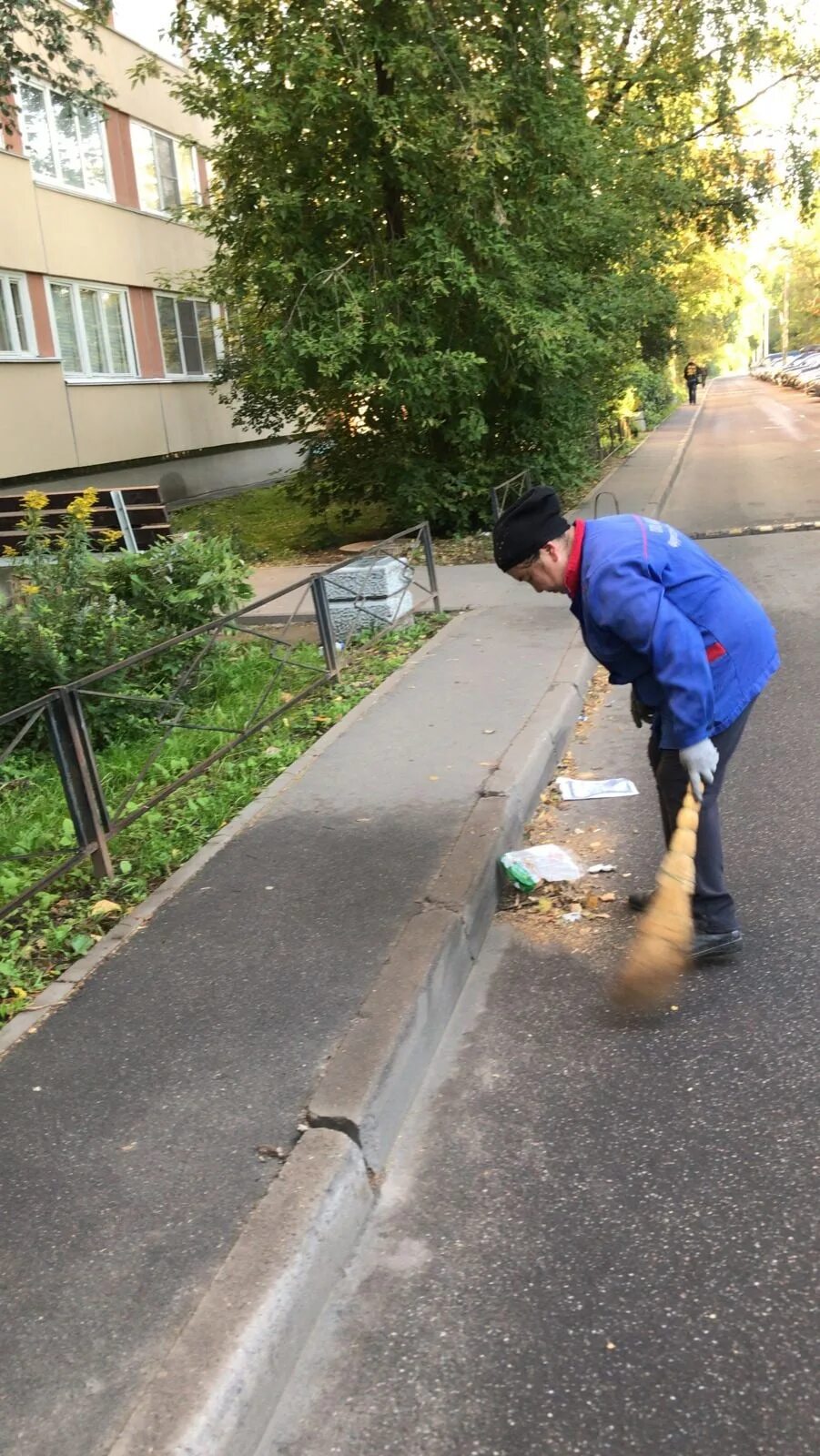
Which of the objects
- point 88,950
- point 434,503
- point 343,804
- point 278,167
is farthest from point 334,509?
point 88,950

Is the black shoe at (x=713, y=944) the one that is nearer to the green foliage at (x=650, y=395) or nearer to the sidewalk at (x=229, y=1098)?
the sidewalk at (x=229, y=1098)

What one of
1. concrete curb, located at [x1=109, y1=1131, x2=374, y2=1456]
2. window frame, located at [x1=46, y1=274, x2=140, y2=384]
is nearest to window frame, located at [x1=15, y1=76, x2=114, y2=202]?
window frame, located at [x1=46, y1=274, x2=140, y2=384]

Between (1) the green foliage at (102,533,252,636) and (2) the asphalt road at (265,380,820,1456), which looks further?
(1) the green foliage at (102,533,252,636)

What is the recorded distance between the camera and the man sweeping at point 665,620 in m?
3.34

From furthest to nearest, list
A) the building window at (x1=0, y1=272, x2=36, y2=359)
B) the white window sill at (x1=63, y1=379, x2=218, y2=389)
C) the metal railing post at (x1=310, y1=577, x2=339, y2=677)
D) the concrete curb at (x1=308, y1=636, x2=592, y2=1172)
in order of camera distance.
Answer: the white window sill at (x1=63, y1=379, x2=218, y2=389)
the building window at (x1=0, y1=272, x2=36, y2=359)
the metal railing post at (x1=310, y1=577, x2=339, y2=677)
the concrete curb at (x1=308, y1=636, x2=592, y2=1172)

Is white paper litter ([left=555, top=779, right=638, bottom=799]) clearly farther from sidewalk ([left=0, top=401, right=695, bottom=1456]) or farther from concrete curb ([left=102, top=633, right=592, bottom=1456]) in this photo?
concrete curb ([left=102, top=633, right=592, bottom=1456])

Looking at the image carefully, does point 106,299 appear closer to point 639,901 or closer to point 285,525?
point 285,525

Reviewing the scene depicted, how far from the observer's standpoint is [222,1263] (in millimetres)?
2488

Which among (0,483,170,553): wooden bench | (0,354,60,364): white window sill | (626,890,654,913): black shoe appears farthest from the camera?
(0,354,60,364): white window sill

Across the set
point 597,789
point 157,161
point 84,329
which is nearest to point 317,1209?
point 597,789

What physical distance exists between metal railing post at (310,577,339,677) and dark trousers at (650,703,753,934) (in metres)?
4.16

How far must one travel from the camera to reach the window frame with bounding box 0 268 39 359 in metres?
16.4

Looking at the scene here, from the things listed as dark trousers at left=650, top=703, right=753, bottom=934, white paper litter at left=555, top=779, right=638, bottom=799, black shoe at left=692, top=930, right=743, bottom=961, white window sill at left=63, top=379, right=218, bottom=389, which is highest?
white window sill at left=63, top=379, right=218, bottom=389

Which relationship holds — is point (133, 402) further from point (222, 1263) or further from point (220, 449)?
point (222, 1263)
